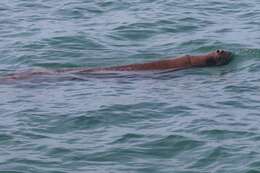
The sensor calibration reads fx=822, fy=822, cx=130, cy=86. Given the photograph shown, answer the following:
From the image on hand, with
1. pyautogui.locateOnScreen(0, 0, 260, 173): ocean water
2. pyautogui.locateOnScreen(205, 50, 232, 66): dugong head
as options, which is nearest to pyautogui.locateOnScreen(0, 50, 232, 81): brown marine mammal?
pyautogui.locateOnScreen(205, 50, 232, 66): dugong head

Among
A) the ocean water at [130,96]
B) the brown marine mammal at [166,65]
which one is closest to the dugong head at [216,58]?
the brown marine mammal at [166,65]

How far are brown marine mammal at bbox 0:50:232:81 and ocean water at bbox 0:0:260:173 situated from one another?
23 centimetres

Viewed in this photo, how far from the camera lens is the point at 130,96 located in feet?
42.9

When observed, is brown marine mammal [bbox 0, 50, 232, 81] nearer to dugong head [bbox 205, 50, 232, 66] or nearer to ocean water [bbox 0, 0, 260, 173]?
dugong head [bbox 205, 50, 232, 66]

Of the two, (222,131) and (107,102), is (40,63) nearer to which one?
(107,102)

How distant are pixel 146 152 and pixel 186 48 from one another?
5.90 m

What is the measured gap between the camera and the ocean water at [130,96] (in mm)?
10500

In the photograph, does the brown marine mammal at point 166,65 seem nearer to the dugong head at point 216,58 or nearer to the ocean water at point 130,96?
the dugong head at point 216,58

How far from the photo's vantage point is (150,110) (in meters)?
12.3

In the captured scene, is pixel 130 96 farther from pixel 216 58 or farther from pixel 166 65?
pixel 216 58

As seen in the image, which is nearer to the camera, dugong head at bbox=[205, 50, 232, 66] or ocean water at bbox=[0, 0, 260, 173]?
ocean water at bbox=[0, 0, 260, 173]

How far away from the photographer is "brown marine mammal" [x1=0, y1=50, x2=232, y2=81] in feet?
47.3

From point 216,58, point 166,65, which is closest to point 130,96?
point 166,65

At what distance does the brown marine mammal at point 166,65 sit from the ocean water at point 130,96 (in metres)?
0.23
